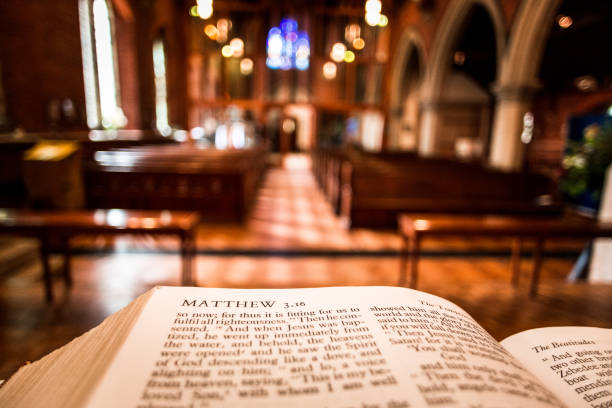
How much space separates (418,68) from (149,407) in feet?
47.8

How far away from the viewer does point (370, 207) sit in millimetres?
5203

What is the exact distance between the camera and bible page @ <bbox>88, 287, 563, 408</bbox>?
0.46 m

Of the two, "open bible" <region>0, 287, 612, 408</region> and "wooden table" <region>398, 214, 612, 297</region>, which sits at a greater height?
"open bible" <region>0, 287, 612, 408</region>

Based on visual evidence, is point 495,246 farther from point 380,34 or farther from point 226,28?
point 380,34

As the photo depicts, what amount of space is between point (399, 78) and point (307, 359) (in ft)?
45.6

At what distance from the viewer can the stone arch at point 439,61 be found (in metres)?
8.48

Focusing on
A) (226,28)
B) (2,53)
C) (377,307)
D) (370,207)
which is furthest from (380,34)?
(377,307)

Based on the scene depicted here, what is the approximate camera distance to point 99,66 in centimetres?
821

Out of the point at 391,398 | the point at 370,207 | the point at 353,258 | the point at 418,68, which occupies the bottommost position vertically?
the point at 353,258

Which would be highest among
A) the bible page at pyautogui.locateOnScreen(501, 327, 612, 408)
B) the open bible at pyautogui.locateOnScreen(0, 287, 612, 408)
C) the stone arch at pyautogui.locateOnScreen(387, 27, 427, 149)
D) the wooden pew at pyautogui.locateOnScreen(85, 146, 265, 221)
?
the stone arch at pyautogui.locateOnScreen(387, 27, 427, 149)

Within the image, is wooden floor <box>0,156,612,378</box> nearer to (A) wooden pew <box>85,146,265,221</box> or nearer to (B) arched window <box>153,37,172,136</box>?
(A) wooden pew <box>85,146,265,221</box>

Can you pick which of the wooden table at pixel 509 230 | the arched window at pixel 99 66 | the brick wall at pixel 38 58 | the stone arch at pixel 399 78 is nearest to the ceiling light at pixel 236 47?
the arched window at pixel 99 66

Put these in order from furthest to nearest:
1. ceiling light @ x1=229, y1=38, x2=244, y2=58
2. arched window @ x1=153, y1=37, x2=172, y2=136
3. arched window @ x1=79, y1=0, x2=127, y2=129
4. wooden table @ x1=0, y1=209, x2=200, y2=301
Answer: ceiling light @ x1=229, y1=38, x2=244, y2=58, arched window @ x1=153, y1=37, x2=172, y2=136, arched window @ x1=79, y1=0, x2=127, y2=129, wooden table @ x1=0, y1=209, x2=200, y2=301

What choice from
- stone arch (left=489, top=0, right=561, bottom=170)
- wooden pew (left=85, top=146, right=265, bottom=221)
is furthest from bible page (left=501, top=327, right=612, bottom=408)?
stone arch (left=489, top=0, right=561, bottom=170)
